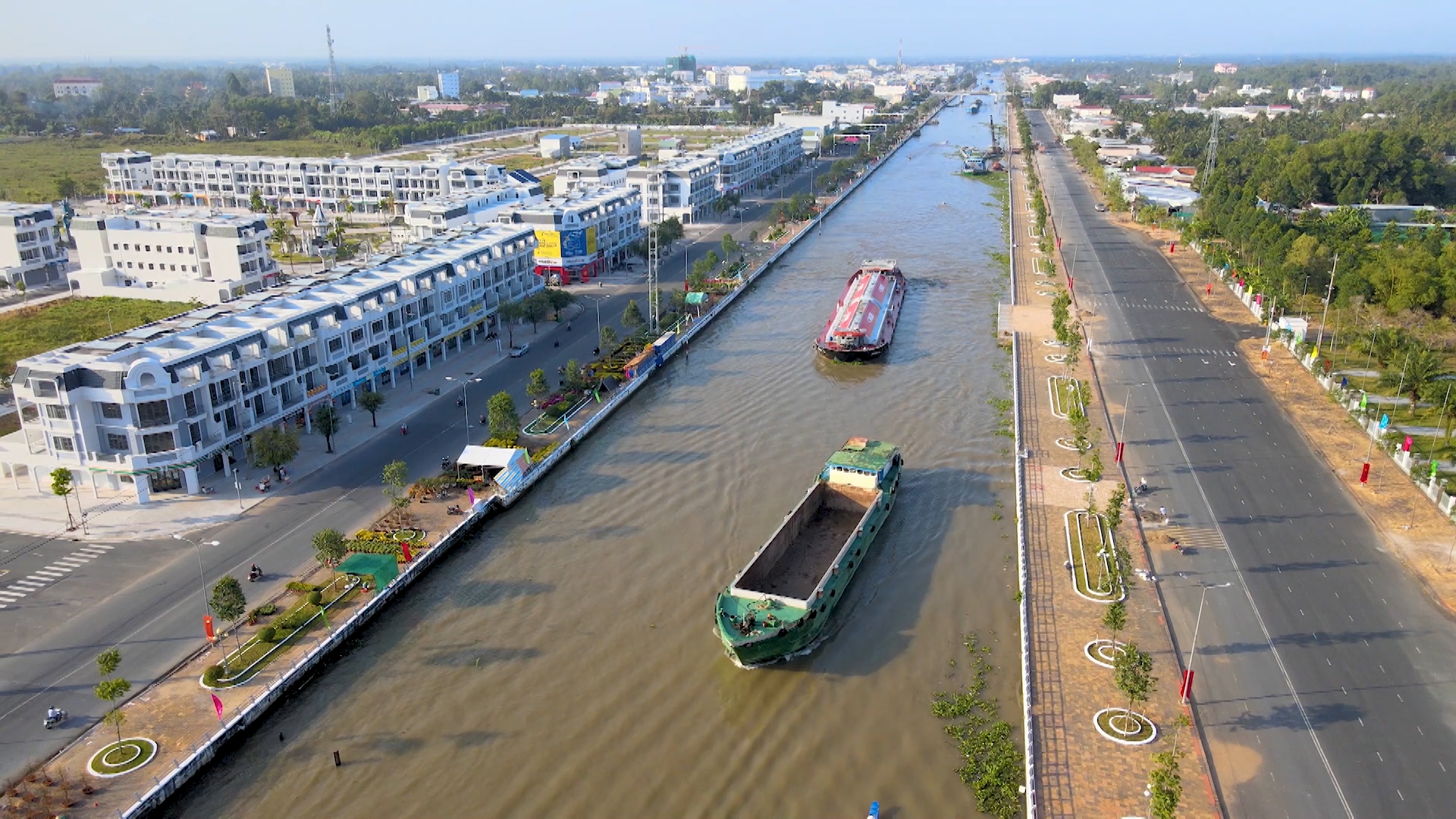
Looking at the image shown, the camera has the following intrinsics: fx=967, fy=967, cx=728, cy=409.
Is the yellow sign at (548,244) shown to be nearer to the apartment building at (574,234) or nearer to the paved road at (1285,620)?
the apartment building at (574,234)

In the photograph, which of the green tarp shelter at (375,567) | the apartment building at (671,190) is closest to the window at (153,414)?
the green tarp shelter at (375,567)

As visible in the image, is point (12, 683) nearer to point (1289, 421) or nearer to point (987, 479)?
point (987, 479)

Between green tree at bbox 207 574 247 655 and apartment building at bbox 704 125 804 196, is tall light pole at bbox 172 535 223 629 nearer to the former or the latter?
green tree at bbox 207 574 247 655

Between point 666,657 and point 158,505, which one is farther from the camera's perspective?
point 158,505

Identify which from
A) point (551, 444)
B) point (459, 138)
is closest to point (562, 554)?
point (551, 444)

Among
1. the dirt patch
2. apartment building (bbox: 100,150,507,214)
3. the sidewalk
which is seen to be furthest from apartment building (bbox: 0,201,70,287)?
the dirt patch

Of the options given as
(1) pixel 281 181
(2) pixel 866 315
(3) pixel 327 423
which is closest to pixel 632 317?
(2) pixel 866 315

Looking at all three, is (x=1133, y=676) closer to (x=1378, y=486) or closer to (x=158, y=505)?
(x=1378, y=486)
